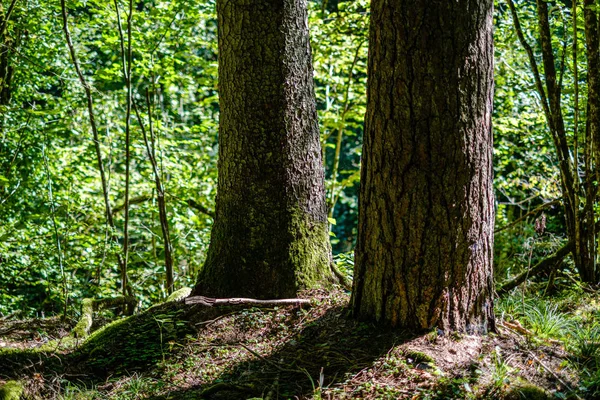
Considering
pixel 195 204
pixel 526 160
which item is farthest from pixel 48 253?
pixel 526 160

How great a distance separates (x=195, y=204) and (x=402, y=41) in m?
5.45

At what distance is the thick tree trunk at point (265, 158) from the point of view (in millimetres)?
4098

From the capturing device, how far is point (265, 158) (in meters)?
4.11

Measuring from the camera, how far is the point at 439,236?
3.09 m

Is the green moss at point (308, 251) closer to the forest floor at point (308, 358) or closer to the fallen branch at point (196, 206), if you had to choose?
the forest floor at point (308, 358)

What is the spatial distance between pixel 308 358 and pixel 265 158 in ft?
5.09

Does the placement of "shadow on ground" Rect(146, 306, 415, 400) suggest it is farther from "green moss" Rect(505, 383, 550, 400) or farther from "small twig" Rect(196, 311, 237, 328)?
"green moss" Rect(505, 383, 550, 400)

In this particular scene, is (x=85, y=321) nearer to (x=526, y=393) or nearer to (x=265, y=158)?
(x=265, y=158)

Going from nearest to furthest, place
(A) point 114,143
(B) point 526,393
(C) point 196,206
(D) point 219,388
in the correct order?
(B) point 526,393
(D) point 219,388
(C) point 196,206
(A) point 114,143

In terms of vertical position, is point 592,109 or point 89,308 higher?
point 592,109

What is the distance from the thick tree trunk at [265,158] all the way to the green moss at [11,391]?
1.45m

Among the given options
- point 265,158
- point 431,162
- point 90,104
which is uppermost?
point 90,104

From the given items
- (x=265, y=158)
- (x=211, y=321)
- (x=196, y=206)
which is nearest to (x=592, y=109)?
(x=265, y=158)

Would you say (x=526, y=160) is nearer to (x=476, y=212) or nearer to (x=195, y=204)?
(x=195, y=204)
